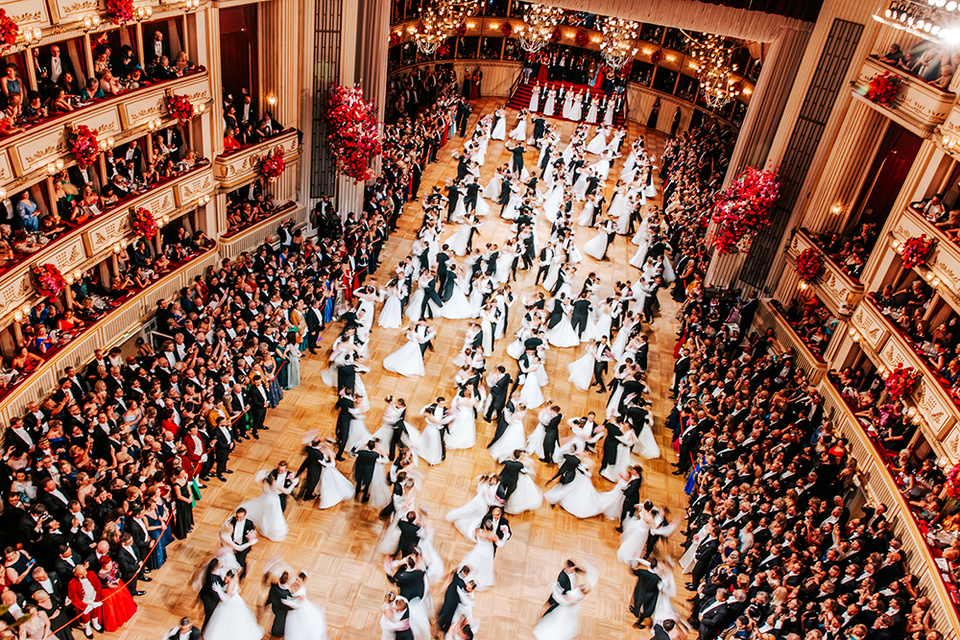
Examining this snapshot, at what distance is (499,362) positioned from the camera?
14125 millimetres

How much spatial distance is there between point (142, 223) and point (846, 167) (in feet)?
40.5

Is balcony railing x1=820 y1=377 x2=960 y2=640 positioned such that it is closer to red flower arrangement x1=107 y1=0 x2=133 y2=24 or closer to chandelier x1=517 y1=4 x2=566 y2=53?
red flower arrangement x1=107 y1=0 x2=133 y2=24

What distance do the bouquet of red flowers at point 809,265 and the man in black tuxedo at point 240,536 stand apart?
10577 mm

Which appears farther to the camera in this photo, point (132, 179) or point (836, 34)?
point (836, 34)

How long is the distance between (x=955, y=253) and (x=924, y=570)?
171 inches

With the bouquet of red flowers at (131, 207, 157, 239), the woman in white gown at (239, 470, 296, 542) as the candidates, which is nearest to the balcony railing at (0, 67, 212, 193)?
the bouquet of red flowers at (131, 207, 157, 239)

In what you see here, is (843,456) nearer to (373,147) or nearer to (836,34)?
(836,34)

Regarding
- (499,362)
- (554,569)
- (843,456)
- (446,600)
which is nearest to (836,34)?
(843,456)

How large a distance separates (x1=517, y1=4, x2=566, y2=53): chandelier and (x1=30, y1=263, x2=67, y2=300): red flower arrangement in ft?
65.5

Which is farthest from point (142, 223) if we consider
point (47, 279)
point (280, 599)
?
point (280, 599)

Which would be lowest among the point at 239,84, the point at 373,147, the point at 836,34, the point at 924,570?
the point at 924,570

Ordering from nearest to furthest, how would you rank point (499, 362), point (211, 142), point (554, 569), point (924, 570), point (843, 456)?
point (924, 570), point (554, 569), point (843, 456), point (211, 142), point (499, 362)

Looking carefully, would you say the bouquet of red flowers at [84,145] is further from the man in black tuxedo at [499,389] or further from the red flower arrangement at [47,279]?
the man in black tuxedo at [499,389]

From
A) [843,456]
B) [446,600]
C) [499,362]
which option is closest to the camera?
[446,600]
